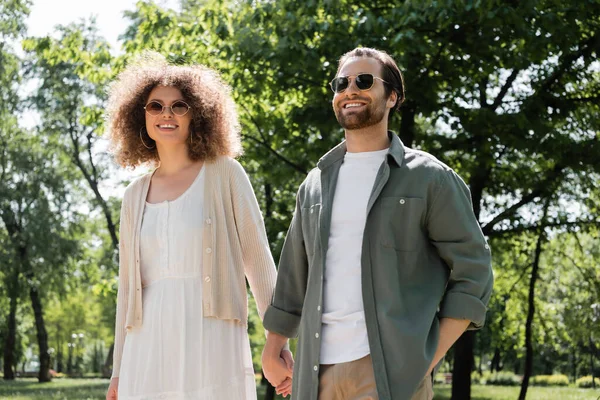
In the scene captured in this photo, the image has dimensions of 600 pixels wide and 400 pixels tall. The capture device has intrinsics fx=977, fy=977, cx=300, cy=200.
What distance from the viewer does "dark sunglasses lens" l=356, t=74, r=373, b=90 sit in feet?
12.9

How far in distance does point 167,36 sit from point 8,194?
849 inches

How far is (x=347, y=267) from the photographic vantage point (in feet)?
12.0

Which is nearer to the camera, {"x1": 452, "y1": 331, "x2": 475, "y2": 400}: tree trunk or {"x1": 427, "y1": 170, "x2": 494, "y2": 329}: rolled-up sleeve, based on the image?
{"x1": 427, "y1": 170, "x2": 494, "y2": 329}: rolled-up sleeve

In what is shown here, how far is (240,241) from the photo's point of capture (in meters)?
5.27

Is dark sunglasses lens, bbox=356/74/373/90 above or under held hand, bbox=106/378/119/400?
above

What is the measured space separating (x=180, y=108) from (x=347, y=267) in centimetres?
207

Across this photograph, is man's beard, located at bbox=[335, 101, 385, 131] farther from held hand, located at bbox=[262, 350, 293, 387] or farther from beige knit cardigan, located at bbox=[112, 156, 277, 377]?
beige knit cardigan, located at bbox=[112, 156, 277, 377]

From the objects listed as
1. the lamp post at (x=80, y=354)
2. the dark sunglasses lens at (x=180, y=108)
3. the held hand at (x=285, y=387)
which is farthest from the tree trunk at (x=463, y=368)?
the lamp post at (x=80, y=354)

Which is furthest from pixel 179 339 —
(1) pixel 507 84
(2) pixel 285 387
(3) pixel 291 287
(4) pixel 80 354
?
(4) pixel 80 354

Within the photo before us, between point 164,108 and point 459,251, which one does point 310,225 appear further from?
point 164,108

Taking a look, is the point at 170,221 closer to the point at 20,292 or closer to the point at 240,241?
the point at 240,241

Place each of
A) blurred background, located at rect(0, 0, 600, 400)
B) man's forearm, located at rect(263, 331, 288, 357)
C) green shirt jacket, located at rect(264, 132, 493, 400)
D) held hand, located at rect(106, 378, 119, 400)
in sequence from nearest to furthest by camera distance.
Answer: green shirt jacket, located at rect(264, 132, 493, 400), man's forearm, located at rect(263, 331, 288, 357), held hand, located at rect(106, 378, 119, 400), blurred background, located at rect(0, 0, 600, 400)

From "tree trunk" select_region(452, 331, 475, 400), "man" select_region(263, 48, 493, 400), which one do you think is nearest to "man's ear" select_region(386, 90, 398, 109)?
"man" select_region(263, 48, 493, 400)

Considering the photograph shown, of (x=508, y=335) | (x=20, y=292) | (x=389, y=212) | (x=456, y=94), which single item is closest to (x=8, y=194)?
(x=20, y=292)
